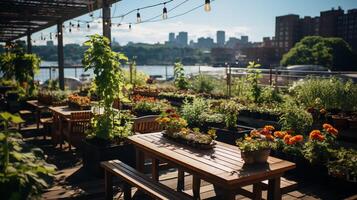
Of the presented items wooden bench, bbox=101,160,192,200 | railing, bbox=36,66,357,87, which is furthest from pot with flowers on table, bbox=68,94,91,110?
wooden bench, bbox=101,160,192,200

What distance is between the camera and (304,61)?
232 ft

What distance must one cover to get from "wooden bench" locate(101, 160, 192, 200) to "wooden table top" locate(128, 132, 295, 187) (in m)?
0.29

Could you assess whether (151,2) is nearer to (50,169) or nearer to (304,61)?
(50,169)

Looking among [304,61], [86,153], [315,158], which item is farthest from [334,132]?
[304,61]

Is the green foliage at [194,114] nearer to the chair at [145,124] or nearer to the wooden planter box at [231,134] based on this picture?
the wooden planter box at [231,134]

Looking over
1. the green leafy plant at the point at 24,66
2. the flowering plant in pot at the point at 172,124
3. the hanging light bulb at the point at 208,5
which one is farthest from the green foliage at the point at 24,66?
the flowering plant in pot at the point at 172,124

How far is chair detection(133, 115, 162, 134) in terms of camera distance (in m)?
5.58

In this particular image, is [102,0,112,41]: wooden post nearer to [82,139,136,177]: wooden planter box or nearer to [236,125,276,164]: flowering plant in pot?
[82,139,136,177]: wooden planter box

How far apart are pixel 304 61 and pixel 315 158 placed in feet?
233

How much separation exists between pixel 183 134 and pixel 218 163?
0.87 m

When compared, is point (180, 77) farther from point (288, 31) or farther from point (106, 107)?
point (288, 31)

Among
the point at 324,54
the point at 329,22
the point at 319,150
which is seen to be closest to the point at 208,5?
the point at 319,150

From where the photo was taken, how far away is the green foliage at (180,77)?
1285 cm

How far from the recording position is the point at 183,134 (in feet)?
13.0
